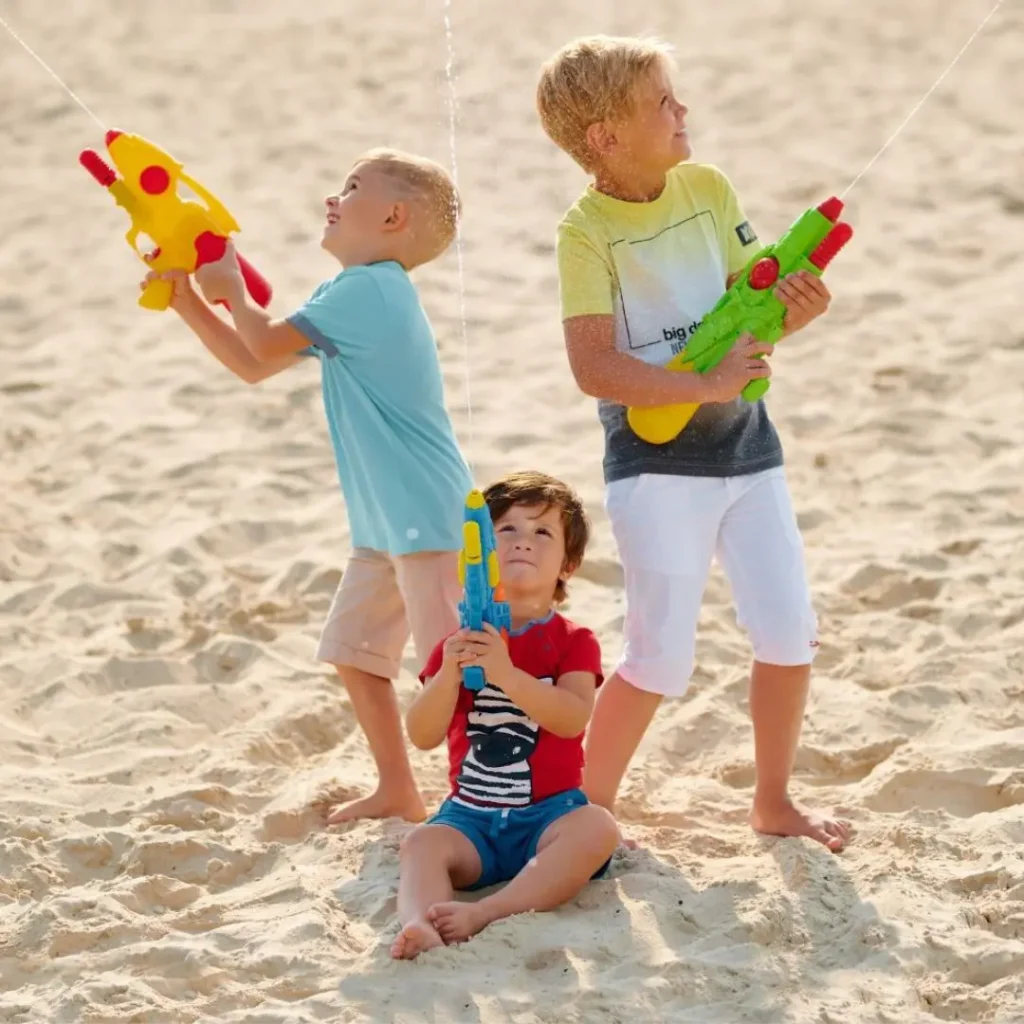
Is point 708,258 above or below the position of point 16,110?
below

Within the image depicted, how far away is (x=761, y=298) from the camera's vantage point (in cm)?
305

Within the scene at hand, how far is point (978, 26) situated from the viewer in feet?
28.0

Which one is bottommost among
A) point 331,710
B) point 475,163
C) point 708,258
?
point 331,710

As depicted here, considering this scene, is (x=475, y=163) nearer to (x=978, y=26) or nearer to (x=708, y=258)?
(x=978, y=26)

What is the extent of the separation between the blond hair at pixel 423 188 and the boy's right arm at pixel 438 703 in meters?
0.89

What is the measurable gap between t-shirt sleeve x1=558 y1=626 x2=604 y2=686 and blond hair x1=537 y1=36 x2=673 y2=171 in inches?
35.0

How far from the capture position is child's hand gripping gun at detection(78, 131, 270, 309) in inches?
132

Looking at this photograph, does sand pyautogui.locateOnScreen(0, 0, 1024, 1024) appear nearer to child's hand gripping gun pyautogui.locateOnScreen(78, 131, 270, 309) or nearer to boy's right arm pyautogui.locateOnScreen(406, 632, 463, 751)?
boy's right arm pyautogui.locateOnScreen(406, 632, 463, 751)

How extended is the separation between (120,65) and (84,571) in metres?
4.59

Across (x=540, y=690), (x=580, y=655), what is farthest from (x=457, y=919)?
(x=580, y=655)

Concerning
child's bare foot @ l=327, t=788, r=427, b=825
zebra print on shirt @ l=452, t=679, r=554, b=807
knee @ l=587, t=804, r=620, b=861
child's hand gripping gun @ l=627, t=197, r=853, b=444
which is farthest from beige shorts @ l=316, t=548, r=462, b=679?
child's hand gripping gun @ l=627, t=197, r=853, b=444

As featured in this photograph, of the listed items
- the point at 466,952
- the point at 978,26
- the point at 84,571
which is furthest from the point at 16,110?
the point at 466,952

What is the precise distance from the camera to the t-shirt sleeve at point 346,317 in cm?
329

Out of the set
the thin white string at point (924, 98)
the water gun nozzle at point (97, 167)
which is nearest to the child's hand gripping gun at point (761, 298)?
the water gun nozzle at point (97, 167)
